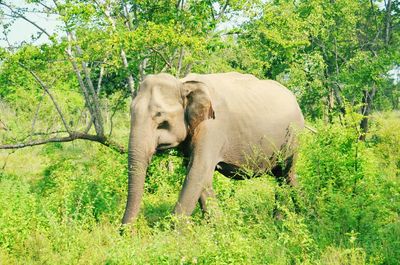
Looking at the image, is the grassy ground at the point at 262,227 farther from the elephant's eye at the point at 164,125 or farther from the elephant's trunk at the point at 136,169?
the elephant's eye at the point at 164,125

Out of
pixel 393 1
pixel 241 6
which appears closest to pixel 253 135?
pixel 241 6

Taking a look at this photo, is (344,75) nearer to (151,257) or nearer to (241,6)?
(241,6)

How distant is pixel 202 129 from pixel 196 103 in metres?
0.35

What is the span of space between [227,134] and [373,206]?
2.31 m

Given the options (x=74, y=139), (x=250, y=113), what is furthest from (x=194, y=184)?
(x=74, y=139)

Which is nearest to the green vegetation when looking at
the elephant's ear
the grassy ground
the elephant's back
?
the grassy ground

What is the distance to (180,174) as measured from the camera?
981 cm

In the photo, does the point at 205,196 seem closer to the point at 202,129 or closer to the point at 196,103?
the point at 202,129

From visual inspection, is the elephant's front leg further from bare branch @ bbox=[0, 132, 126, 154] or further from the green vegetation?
bare branch @ bbox=[0, 132, 126, 154]

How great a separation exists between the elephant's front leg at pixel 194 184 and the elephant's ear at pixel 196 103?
436 millimetres

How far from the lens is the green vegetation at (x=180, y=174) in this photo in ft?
19.3

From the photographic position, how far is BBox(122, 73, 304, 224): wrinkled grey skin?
7238 mm

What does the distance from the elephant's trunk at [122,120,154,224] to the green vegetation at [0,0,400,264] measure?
26 centimetres

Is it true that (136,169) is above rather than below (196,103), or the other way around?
below
